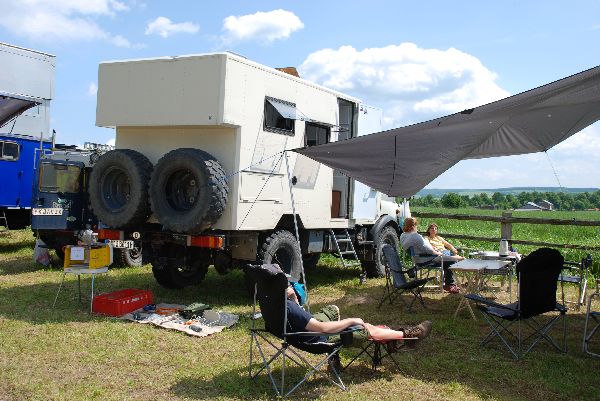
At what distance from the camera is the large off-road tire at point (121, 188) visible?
292 inches

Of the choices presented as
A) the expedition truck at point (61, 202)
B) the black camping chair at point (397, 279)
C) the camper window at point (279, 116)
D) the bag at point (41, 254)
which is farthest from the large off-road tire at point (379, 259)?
the bag at point (41, 254)

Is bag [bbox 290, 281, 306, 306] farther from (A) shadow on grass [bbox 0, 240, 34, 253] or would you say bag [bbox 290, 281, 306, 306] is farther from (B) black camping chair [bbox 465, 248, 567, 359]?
(A) shadow on grass [bbox 0, 240, 34, 253]

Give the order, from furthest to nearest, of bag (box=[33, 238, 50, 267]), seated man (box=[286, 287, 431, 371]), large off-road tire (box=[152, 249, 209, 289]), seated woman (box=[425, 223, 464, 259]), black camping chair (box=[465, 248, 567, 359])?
bag (box=[33, 238, 50, 267]) → seated woman (box=[425, 223, 464, 259]) → large off-road tire (box=[152, 249, 209, 289]) → black camping chair (box=[465, 248, 567, 359]) → seated man (box=[286, 287, 431, 371])

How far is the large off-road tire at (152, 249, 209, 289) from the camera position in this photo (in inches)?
302

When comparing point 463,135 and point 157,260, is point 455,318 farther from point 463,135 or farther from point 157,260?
point 157,260

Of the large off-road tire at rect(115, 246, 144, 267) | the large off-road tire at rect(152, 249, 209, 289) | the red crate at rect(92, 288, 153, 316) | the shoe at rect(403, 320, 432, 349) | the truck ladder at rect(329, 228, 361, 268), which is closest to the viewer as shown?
the shoe at rect(403, 320, 432, 349)

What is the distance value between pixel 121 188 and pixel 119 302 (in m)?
1.69

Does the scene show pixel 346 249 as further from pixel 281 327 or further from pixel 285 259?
pixel 281 327

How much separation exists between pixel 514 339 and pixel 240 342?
286 cm

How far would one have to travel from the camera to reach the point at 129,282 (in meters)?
9.23

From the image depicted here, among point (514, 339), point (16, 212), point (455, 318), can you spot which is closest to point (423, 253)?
point (455, 318)

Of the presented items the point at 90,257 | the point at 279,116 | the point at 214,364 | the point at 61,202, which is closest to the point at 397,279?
the point at 279,116

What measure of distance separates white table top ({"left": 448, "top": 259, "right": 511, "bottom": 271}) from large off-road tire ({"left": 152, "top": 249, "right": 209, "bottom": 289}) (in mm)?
3107

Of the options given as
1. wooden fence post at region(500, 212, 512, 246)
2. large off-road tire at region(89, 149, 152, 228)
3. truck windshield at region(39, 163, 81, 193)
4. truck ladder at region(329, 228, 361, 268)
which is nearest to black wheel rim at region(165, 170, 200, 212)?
large off-road tire at region(89, 149, 152, 228)
